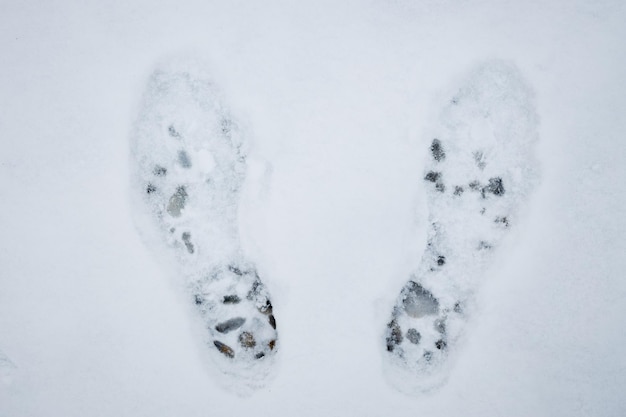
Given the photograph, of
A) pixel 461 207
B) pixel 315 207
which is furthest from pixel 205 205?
pixel 461 207

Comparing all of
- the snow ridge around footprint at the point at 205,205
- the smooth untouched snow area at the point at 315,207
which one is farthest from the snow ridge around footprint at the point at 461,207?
the snow ridge around footprint at the point at 205,205

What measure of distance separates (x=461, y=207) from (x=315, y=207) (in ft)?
1.13

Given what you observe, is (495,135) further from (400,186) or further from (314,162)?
(314,162)

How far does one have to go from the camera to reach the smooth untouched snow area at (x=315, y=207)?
3.34 ft

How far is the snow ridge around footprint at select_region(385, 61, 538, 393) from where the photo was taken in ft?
3.34

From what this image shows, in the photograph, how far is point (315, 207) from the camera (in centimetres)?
105

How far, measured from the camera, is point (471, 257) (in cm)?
105

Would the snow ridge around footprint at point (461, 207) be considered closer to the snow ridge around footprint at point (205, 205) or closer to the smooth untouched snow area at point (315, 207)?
the smooth untouched snow area at point (315, 207)

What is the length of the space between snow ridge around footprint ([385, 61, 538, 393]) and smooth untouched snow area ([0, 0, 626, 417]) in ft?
0.10

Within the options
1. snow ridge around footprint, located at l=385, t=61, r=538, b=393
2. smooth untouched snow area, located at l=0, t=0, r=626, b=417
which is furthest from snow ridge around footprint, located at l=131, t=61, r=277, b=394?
snow ridge around footprint, located at l=385, t=61, r=538, b=393

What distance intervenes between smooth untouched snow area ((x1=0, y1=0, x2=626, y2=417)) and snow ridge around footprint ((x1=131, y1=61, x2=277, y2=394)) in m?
0.03

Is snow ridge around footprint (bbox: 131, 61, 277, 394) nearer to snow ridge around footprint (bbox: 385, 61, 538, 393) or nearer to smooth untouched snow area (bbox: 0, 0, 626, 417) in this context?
smooth untouched snow area (bbox: 0, 0, 626, 417)

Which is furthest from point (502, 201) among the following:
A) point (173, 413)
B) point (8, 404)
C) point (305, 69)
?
point (8, 404)

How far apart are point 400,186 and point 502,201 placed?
0.24 m
